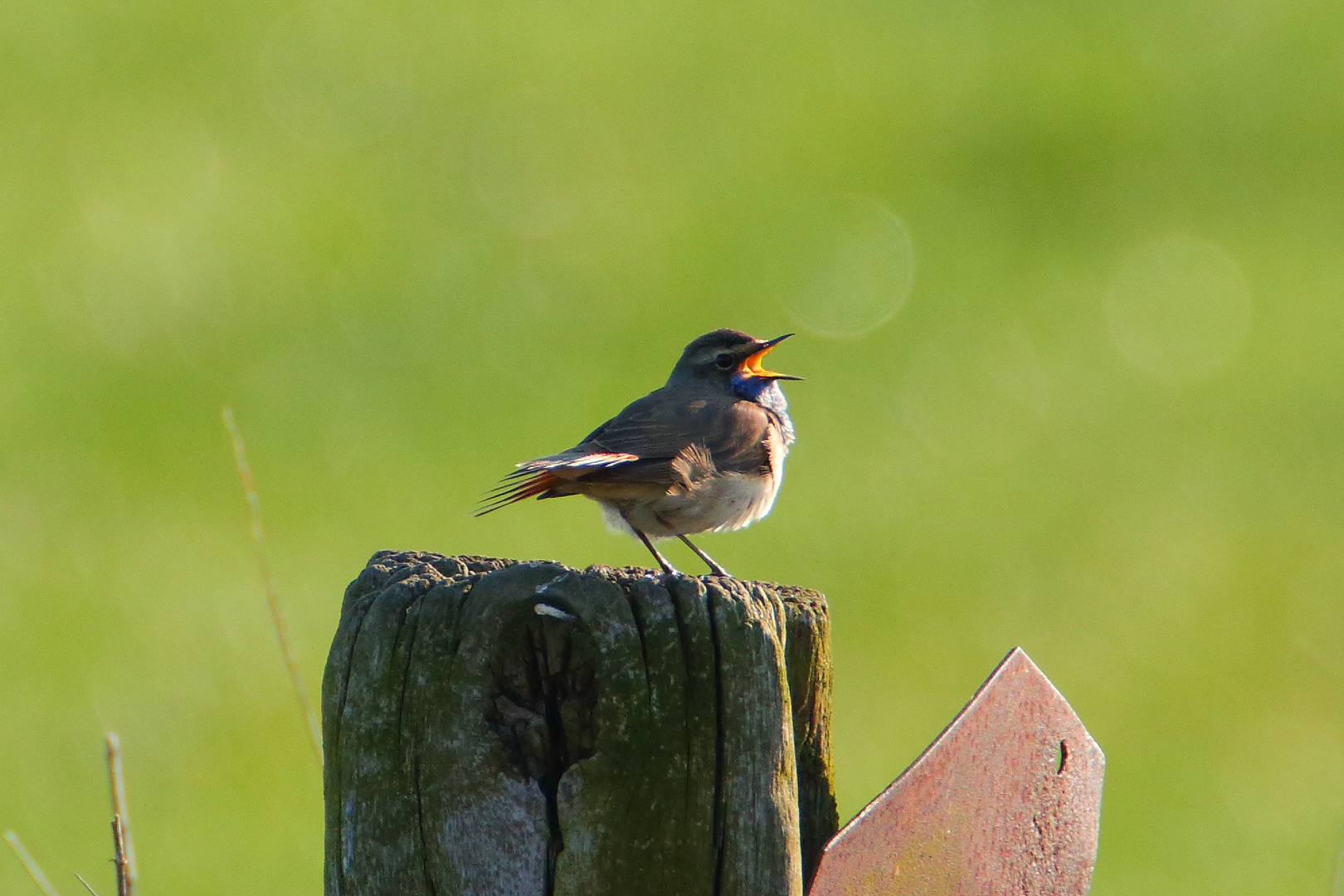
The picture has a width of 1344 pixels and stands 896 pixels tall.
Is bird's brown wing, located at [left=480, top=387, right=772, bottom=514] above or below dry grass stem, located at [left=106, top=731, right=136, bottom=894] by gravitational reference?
above

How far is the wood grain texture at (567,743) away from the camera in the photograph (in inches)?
114

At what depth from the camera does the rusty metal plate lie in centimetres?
301

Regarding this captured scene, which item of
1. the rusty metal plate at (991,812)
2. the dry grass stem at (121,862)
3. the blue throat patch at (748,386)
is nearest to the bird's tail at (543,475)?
the dry grass stem at (121,862)

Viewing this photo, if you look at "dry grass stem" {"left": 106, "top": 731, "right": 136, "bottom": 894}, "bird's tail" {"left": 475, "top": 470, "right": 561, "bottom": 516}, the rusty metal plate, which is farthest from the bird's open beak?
the rusty metal plate

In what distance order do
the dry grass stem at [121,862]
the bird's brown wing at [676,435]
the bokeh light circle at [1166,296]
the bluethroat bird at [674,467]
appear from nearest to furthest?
the dry grass stem at [121,862] → the bluethroat bird at [674,467] → the bird's brown wing at [676,435] → the bokeh light circle at [1166,296]

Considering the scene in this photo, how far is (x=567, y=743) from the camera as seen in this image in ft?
9.75

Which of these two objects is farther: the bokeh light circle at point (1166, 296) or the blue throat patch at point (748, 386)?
the bokeh light circle at point (1166, 296)

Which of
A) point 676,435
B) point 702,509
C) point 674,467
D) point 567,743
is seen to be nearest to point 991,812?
point 567,743

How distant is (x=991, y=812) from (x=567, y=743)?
0.80m

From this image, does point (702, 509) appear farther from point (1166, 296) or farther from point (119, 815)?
point (1166, 296)

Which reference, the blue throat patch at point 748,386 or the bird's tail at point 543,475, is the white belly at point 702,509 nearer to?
the bird's tail at point 543,475

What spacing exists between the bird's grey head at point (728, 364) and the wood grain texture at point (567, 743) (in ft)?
13.1

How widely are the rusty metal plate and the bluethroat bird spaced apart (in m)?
2.02

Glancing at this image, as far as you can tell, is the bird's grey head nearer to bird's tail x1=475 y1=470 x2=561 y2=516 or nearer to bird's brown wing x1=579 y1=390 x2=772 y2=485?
bird's brown wing x1=579 y1=390 x2=772 y2=485
